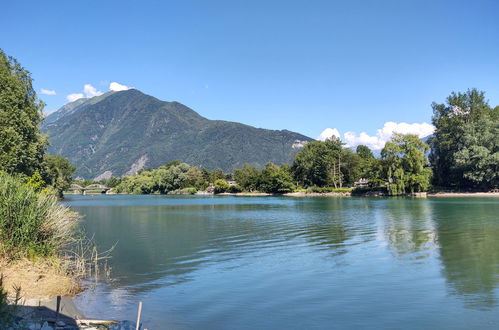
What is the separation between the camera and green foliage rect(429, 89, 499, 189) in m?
83.8

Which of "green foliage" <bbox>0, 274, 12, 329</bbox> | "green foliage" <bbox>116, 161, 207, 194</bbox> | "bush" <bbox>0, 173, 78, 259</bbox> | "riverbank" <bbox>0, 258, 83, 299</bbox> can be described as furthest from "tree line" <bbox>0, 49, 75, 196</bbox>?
"green foliage" <bbox>116, 161, 207, 194</bbox>

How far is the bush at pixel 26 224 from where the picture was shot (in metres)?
13.5

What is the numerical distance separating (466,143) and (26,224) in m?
93.8

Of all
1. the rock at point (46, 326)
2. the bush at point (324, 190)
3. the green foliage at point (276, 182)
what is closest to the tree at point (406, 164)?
the bush at point (324, 190)

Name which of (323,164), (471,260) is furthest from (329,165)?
(471,260)

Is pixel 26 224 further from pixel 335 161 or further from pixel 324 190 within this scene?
pixel 335 161

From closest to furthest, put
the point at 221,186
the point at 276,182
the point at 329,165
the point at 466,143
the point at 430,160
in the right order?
the point at 466,143
the point at 430,160
the point at 329,165
the point at 276,182
the point at 221,186

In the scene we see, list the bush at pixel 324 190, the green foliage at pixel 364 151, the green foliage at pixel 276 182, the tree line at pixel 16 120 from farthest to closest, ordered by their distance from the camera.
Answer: the green foliage at pixel 364 151 < the green foliage at pixel 276 182 < the bush at pixel 324 190 < the tree line at pixel 16 120

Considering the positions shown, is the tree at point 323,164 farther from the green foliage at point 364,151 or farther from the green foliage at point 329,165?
the green foliage at point 364,151

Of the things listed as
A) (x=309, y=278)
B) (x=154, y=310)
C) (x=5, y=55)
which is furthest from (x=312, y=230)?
(x=5, y=55)

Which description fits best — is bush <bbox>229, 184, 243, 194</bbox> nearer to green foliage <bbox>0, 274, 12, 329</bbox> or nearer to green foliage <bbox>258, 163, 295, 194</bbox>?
green foliage <bbox>258, 163, 295, 194</bbox>

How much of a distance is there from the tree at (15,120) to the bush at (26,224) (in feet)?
64.4

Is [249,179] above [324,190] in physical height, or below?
above

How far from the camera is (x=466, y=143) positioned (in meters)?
87.8
